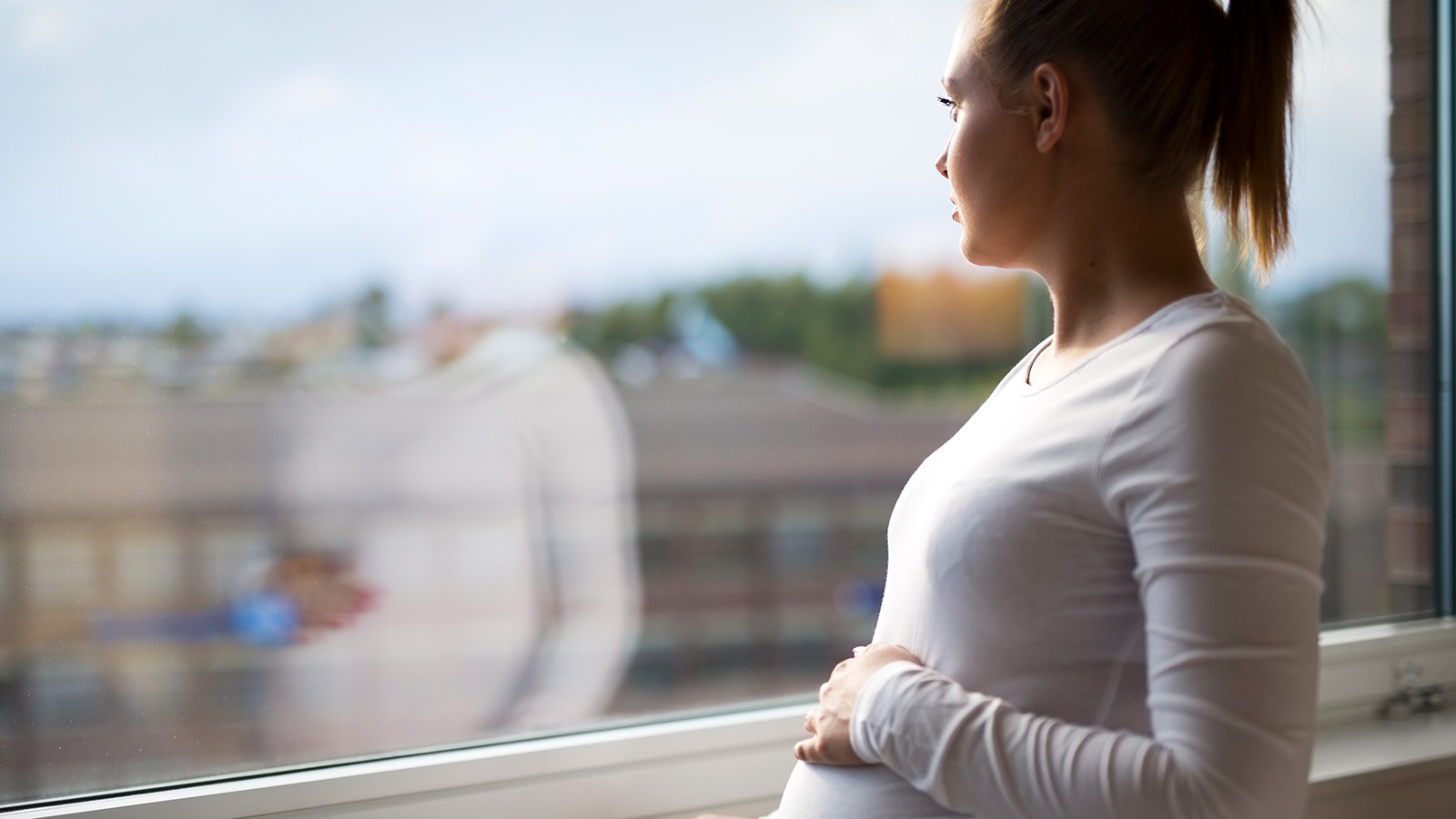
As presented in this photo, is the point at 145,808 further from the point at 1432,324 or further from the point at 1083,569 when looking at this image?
the point at 1432,324

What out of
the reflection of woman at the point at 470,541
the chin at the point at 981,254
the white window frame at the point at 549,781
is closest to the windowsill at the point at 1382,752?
the white window frame at the point at 549,781

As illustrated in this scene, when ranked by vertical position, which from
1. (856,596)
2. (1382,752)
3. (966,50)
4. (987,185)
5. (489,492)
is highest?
(966,50)

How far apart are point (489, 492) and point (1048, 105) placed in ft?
3.94

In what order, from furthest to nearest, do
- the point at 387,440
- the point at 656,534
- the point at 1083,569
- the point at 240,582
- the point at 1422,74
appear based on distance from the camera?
the point at 656,534
the point at 1422,74
the point at 387,440
the point at 240,582
the point at 1083,569

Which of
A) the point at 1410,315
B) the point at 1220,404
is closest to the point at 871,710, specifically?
the point at 1220,404

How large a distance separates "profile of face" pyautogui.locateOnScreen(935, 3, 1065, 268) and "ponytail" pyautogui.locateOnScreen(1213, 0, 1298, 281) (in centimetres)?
15

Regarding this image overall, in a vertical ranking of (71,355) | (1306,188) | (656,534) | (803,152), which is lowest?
(656,534)

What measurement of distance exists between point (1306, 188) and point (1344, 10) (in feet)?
1.01

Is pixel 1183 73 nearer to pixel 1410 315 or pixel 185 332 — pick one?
pixel 185 332

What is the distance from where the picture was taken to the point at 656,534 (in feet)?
7.97

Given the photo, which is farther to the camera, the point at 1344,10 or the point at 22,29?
the point at 1344,10

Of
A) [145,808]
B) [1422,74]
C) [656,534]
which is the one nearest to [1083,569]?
[145,808]

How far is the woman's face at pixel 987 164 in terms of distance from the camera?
2.95 ft

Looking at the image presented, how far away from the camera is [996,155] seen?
904mm
